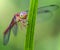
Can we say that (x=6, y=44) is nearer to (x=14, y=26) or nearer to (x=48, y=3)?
(x=14, y=26)

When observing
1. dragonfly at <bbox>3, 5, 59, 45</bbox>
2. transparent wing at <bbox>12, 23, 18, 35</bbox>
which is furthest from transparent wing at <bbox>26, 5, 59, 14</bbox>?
transparent wing at <bbox>12, 23, 18, 35</bbox>

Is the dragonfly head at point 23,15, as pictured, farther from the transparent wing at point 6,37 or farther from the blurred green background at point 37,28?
the transparent wing at point 6,37

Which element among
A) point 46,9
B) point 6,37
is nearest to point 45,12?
point 46,9

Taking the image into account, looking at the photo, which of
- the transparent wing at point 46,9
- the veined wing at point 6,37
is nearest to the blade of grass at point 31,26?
the transparent wing at point 46,9

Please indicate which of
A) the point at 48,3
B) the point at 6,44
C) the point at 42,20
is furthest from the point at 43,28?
the point at 6,44

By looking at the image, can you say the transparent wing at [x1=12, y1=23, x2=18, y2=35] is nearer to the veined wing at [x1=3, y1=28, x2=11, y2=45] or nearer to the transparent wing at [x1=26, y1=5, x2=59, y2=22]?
the veined wing at [x1=3, y1=28, x2=11, y2=45]

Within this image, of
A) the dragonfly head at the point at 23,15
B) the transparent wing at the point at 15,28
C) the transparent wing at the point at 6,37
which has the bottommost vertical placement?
the transparent wing at the point at 6,37

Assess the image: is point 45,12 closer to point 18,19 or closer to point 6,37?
point 18,19
